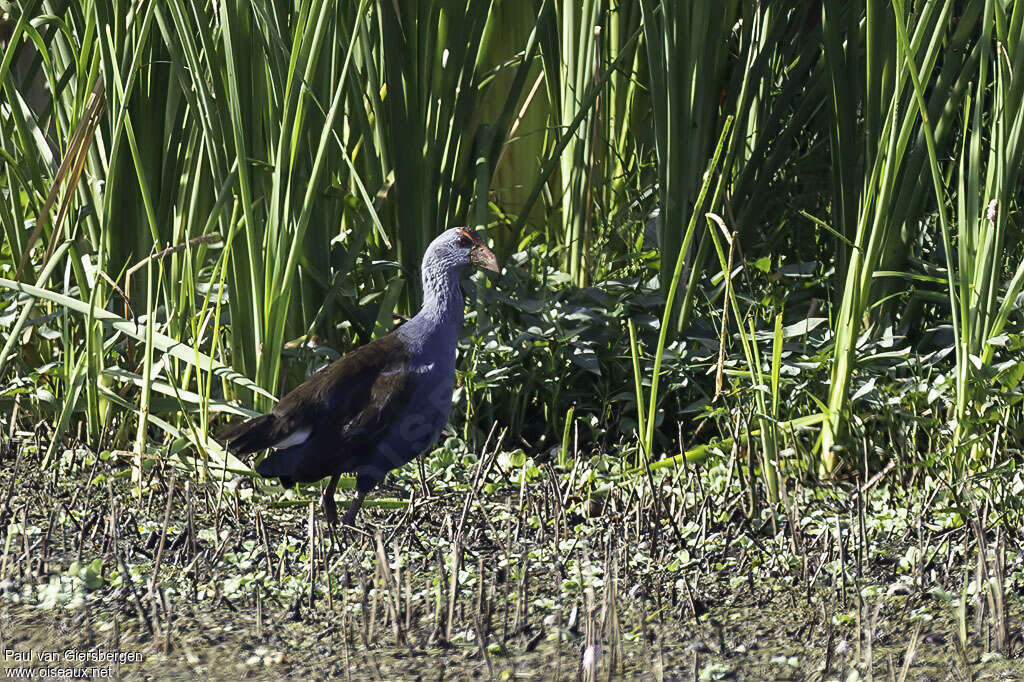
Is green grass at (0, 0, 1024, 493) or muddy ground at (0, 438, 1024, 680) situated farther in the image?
green grass at (0, 0, 1024, 493)

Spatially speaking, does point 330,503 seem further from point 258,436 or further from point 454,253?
point 454,253

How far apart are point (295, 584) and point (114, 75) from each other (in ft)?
4.06

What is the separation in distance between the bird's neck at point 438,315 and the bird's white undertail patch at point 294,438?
33 cm

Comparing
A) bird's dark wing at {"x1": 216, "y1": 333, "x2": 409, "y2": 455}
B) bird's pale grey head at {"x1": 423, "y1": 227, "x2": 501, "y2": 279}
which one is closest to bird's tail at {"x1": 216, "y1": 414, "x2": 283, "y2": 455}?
bird's dark wing at {"x1": 216, "y1": 333, "x2": 409, "y2": 455}

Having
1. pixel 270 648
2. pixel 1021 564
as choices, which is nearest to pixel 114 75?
pixel 270 648

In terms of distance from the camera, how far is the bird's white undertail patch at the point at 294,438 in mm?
2607

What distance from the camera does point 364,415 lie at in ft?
8.77

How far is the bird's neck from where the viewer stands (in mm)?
2760

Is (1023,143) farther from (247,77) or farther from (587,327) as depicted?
(247,77)

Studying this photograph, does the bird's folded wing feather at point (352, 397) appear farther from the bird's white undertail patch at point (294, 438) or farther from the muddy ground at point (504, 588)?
the muddy ground at point (504, 588)

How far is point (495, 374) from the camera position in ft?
10.2

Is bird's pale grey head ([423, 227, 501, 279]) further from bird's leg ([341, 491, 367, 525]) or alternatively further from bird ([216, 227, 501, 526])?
bird's leg ([341, 491, 367, 525])

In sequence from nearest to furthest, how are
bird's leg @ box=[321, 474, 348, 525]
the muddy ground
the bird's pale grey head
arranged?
the muddy ground < bird's leg @ box=[321, 474, 348, 525] < the bird's pale grey head

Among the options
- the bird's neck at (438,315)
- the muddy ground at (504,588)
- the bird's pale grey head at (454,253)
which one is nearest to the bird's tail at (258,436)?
the muddy ground at (504,588)
